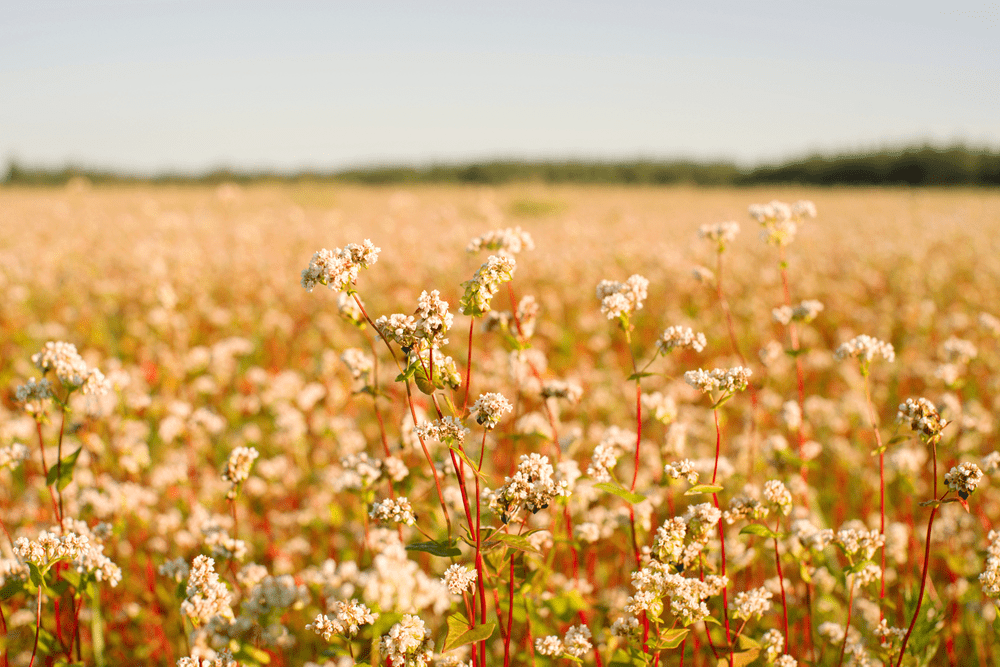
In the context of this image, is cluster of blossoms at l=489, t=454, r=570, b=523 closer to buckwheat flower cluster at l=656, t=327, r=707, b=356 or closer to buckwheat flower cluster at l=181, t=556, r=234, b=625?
buckwheat flower cluster at l=656, t=327, r=707, b=356

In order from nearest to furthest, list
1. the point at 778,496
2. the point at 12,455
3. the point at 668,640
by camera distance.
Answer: the point at 668,640
the point at 778,496
the point at 12,455

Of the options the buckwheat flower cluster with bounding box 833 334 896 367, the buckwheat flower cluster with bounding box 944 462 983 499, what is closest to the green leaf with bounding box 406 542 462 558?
the buckwheat flower cluster with bounding box 944 462 983 499

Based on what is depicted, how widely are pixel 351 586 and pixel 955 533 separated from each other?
3.40m

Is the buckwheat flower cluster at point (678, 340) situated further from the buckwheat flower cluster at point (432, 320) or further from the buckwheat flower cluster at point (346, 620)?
the buckwheat flower cluster at point (346, 620)

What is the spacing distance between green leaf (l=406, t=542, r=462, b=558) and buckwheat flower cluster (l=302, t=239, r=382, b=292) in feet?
2.85

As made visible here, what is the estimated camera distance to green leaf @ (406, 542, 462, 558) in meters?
1.95

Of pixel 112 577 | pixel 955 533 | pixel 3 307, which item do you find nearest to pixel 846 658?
pixel 955 533

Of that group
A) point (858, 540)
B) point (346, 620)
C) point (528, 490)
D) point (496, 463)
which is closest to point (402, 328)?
point (528, 490)

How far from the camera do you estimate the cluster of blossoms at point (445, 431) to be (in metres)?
1.75

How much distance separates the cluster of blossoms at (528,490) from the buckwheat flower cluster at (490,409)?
14 centimetres

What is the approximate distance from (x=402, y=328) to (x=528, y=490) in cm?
61

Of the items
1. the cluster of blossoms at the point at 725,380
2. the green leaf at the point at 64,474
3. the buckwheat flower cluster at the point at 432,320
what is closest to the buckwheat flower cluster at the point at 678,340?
the cluster of blossoms at the point at 725,380

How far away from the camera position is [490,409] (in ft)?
5.87

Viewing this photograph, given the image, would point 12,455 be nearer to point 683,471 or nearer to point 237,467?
point 237,467
